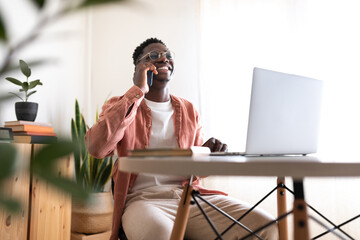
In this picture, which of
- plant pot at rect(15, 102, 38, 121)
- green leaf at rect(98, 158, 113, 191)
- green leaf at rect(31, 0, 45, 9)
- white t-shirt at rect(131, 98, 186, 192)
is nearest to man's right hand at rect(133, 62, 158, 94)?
white t-shirt at rect(131, 98, 186, 192)

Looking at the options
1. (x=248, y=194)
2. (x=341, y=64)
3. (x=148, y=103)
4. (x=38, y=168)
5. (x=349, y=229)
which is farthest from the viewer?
(x=248, y=194)

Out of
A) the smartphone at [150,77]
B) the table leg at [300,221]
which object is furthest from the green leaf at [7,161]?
the smartphone at [150,77]

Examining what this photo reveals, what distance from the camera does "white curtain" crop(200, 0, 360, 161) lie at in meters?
2.53

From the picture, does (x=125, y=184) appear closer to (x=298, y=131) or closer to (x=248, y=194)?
(x=298, y=131)

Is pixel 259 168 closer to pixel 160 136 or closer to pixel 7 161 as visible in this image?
pixel 7 161

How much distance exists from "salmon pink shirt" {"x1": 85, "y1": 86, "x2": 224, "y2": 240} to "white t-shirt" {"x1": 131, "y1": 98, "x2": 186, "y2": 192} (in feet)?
0.10

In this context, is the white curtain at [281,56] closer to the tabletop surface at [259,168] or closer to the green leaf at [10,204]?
the tabletop surface at [259,168]

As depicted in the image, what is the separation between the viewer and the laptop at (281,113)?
3.11 ft

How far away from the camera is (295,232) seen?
68 cm

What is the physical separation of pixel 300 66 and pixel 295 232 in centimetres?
220

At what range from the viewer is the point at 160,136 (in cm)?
177

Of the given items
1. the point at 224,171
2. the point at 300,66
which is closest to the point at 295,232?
the point at 224,171

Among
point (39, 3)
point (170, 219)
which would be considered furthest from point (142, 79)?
point (39, 3)

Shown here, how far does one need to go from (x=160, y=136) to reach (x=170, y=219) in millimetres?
572
